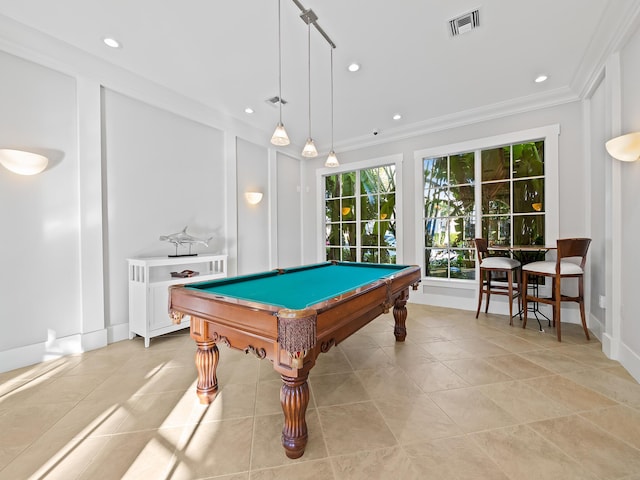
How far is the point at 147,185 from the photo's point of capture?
316 cm

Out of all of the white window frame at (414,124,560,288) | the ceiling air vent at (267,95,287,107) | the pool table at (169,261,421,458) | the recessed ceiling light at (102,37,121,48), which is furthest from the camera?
the ceiling air vent at (267,95,287,107)

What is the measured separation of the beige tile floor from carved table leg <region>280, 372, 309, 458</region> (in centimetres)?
8

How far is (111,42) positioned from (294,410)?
3.52 meters

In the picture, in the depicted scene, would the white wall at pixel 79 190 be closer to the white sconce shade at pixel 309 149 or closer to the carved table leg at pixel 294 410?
the white sconce shade at pixel 309 149

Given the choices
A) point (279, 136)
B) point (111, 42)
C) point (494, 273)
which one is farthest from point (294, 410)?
point (494, 273)

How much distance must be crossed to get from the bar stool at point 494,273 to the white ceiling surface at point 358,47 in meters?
2.03

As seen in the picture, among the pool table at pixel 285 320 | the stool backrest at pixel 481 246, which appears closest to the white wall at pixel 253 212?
the pool table at pixel 285 320

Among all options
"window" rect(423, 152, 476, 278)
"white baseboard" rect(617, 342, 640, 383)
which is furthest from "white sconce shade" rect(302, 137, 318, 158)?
"white baseboard" rect(617, 342, 640, 383)

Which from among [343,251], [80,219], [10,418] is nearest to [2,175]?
[80,219]

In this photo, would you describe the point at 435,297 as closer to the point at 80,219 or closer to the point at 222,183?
the point at 222,183

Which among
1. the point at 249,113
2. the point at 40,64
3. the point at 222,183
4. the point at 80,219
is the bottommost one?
the point at 80,219

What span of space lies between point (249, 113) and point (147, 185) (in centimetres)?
178

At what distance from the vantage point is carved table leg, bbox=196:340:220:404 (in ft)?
5.93

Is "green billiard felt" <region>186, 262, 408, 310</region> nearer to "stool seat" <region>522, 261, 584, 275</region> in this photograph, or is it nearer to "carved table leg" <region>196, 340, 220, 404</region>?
"carved table leg" <region>196, 340, 220, 404</region>
